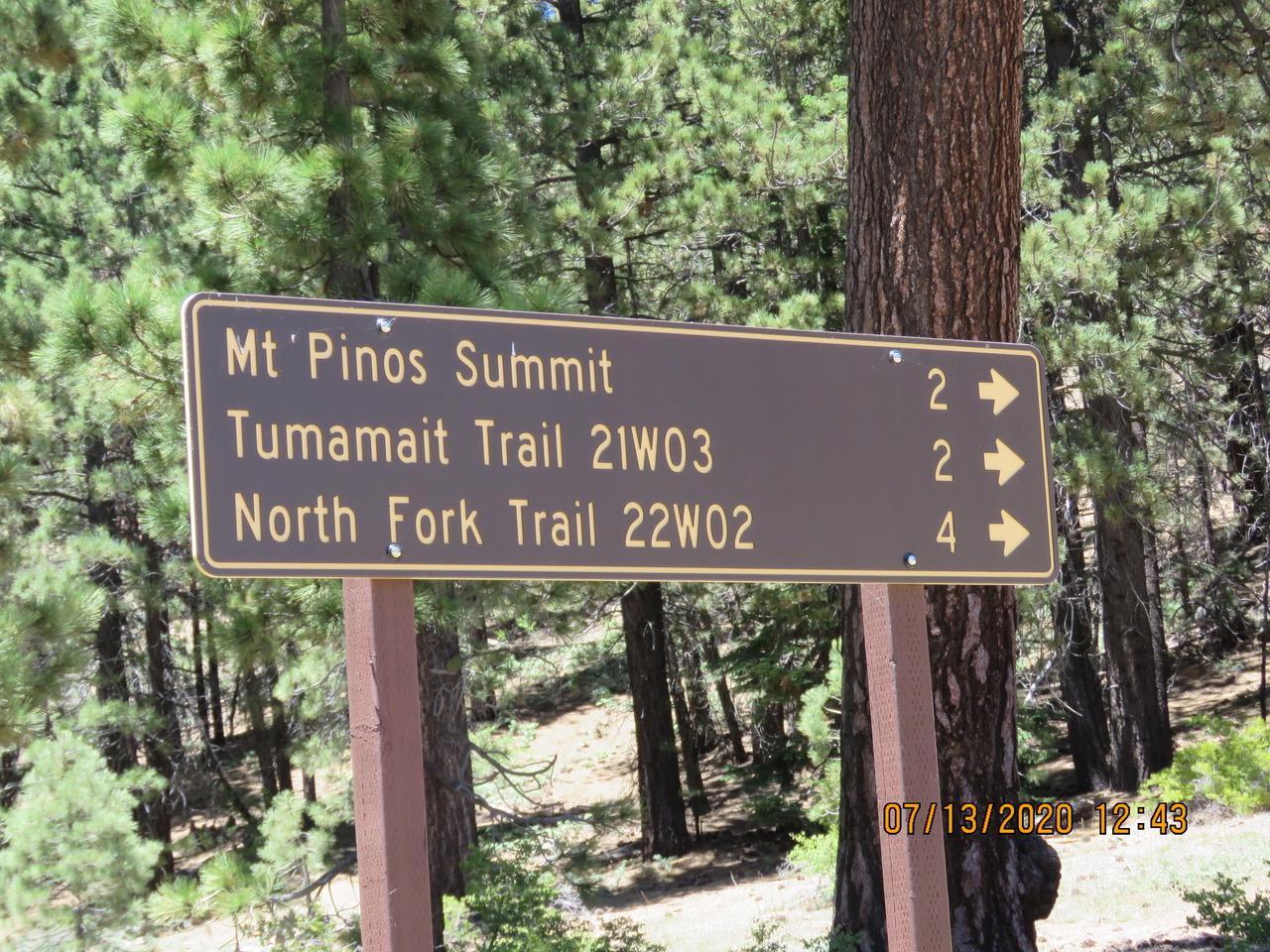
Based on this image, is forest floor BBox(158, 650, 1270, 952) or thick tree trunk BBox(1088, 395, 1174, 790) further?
thick tree trunk BBox(1088, 395, 1174, 790)

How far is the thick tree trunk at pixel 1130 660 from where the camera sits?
Result: 1259 centimetres

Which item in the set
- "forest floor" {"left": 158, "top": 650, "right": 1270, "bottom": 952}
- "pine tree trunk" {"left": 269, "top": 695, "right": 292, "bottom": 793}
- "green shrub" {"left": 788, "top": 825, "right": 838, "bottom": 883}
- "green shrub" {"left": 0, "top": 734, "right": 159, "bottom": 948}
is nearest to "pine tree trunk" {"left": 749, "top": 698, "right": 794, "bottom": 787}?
"forest floor" {"left": 158, "top": 650, "right": 1270, "bottom": 952}

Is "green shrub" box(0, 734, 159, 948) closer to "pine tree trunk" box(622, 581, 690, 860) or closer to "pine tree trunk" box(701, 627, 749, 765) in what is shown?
"pine tree trunk" box(622, 581, 690, 860)

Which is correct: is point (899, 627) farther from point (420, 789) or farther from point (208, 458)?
point (208, 458)

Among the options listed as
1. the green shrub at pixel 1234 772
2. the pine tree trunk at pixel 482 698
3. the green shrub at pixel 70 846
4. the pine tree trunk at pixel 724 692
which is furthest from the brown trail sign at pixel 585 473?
the pine tree trunk at pixel 724 692

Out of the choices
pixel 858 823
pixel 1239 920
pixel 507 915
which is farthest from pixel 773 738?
pixel 858 823

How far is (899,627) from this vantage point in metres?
2.80

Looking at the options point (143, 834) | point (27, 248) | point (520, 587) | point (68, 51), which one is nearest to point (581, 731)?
point (143, 834)

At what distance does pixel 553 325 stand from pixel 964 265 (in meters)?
2.38
